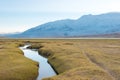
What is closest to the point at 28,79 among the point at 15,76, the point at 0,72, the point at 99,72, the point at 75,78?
the point at 15,76

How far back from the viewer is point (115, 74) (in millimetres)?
42250

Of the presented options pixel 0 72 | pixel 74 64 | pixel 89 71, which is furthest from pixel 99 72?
pixel 0 72

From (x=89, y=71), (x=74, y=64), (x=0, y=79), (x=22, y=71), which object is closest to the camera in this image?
(x=0, y=79)

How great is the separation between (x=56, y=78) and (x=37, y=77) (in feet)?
27.7

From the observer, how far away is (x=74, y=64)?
175ft

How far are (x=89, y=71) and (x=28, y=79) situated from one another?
11.3 metres

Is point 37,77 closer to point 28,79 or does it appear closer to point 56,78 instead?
point 28,79

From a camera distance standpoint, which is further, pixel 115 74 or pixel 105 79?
pixel 115 74

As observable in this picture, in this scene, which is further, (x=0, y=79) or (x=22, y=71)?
(x=22, y=71)

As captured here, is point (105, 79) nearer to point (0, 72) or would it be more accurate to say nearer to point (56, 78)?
point (56, 78)

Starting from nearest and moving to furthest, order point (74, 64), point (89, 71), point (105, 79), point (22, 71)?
point (105, 79) < point (89, 71) < point (22, 71) < point (74, 64)

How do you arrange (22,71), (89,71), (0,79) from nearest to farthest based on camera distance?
(0,79) < (89,71) < (22,71)

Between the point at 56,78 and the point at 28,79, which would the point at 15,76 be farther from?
the point at 56,78

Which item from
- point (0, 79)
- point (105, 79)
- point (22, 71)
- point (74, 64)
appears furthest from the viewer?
point (74, 64)
